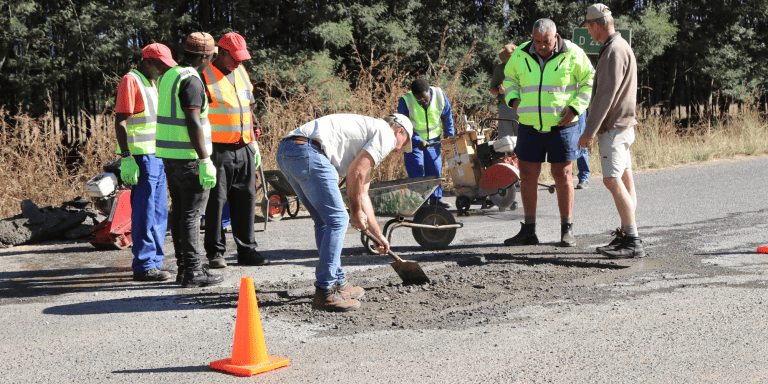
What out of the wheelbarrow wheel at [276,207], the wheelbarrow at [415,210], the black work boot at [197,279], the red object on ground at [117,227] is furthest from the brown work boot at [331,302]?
the wheelbarrow wheel at [276,207]

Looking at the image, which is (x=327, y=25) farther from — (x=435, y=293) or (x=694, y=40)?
(x=435, y=293)

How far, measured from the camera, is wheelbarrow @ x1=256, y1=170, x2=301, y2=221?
9016 mm

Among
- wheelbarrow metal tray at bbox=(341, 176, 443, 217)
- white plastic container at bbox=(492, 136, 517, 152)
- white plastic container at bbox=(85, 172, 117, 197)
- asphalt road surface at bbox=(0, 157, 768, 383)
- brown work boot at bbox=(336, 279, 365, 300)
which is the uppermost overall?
white plastic container at bbox=(492, 136, 517, 152)

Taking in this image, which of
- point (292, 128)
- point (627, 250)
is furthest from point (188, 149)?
point (292, 128)

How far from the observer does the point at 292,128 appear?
39.0ft

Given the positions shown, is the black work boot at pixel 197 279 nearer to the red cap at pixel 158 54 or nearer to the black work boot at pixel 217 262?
the black work boot at pixel 217 262

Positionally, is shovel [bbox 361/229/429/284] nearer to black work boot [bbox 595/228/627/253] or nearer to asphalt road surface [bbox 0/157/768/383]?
asphalt road surface [bbox 0/157/768/383]

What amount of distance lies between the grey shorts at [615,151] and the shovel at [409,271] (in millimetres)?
2071

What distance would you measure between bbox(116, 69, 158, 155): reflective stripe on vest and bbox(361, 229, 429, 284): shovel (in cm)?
244

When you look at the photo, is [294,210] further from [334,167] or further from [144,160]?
[334,167]

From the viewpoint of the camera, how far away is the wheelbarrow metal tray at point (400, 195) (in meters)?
6.69

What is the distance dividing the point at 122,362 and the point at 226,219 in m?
4.10

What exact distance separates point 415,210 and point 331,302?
2099 millimetres

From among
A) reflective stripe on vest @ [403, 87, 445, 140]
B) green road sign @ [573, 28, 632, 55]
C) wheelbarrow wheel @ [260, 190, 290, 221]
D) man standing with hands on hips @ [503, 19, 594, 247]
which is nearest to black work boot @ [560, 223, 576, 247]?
man standing with hands on hips @ [503, 19, 594, 247]
